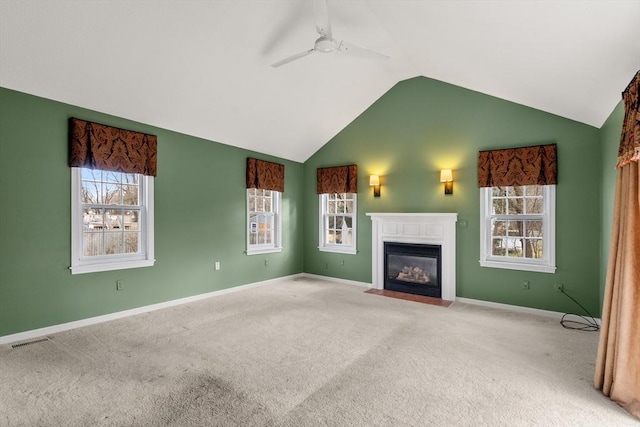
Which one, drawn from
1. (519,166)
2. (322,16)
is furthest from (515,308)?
(322,16)

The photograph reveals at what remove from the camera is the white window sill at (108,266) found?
3873 millimetres

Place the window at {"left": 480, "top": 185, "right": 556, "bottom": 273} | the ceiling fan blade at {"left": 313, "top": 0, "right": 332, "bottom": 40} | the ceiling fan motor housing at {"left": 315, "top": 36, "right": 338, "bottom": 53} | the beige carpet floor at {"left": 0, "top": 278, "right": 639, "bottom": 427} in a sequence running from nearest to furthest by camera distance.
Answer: the beige carpet floor at {"left": 0, "top": 278, "right": 639, "bottom": 427} → the ceiling fan blade at {"left": 313, "top": 0, "right": 332, "bottom": 40} → the ceiling fan motor housing at {"left": 315, "top": 36, "right": 338, "bottom": 53} → the window at {"left": 480, "top": 185, "right": 556, "bottom": 273}

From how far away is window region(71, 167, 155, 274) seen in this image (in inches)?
153

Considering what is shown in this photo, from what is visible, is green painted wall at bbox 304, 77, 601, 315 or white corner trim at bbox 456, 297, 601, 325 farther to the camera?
white corner trim at bbox 456, 297, 601, 325

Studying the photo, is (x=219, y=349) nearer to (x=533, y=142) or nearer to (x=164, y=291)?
(x=164, y=291)

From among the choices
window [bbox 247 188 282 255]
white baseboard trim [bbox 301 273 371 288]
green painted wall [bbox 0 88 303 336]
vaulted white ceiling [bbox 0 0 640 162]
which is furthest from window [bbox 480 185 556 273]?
green painted wall [bbox 0 88 303 336]

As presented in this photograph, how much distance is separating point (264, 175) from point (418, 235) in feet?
9.82

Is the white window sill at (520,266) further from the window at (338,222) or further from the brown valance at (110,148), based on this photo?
the brown valance at (110,148)

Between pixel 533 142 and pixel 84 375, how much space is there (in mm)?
5751

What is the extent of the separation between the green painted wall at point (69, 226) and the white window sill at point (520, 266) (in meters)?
3.91

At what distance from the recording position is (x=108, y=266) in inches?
163

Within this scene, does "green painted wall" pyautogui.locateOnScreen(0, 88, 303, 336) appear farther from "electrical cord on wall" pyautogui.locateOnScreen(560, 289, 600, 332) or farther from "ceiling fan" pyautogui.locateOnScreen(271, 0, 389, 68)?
"electrical cord on wall" pyautogui.locateOnScreen(560, 289, 600, 332)

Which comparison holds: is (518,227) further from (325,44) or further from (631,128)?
(325,44)

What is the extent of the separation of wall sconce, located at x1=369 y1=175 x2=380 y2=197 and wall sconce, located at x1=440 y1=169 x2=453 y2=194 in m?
1.14
